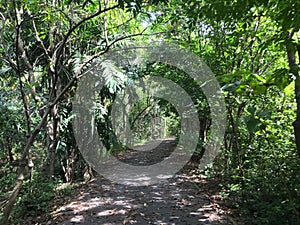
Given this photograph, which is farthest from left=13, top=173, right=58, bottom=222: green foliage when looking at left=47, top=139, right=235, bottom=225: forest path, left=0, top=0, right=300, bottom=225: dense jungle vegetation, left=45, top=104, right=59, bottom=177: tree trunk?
left=45, top=104, right=59, bottom=177: tree trunk

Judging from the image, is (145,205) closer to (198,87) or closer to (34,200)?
(34,200)

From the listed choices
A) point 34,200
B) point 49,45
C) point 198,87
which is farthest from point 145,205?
point 49,45

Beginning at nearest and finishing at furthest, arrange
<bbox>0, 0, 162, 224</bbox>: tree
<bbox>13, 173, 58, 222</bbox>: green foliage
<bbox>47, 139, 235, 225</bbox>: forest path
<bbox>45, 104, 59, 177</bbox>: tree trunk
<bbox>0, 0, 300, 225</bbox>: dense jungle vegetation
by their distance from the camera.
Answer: <bbox>0, 0, 300, 225</bbox>: dense jungle vegetation < <bbox>0, 0, 162, 224</bbox>: tree < <bbox>47, 139, 235, 225</bbox>: forest path < <bbox>13, 173, 58, 222</bbox>: green foliage < <bbox>45, 104, 59, 177</bbox>: tree trunk

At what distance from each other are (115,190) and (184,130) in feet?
16.7

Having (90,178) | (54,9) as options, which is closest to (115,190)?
(90,178)

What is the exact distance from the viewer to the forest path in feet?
12.6

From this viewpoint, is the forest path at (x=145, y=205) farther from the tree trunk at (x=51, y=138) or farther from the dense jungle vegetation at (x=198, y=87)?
the tree trunk at (x=51, y=138)

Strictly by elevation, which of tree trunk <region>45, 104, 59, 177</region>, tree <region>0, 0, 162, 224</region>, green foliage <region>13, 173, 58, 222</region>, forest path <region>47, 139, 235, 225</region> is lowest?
forest path <region>47, 139, 235, 225</region>

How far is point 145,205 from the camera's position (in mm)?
4492

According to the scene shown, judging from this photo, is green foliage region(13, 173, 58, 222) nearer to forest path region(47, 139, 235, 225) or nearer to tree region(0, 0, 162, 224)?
forest path region(47, 139, 235, 225)

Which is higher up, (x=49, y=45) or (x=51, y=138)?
(x=49, y=45)

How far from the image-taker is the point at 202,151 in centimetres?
750

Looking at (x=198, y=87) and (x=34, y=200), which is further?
(x=198, y=87)

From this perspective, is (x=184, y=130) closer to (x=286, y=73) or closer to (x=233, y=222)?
(x=233, y=222)
